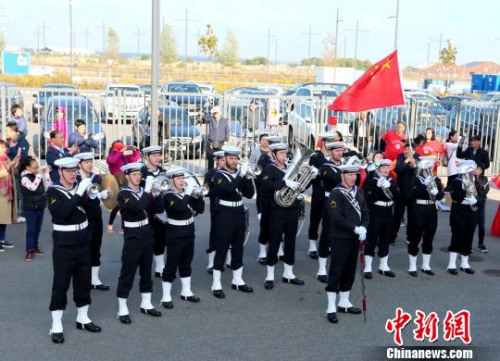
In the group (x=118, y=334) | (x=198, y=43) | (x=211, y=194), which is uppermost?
(x=198, y=43)

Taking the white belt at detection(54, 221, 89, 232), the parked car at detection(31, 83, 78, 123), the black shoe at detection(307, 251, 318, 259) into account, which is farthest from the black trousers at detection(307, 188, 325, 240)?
the parked car at detection(31, 83, 78, 123)

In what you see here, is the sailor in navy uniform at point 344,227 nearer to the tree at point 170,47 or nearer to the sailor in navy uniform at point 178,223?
the sailor in navy uniform at point 178,223

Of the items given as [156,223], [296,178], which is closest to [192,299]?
[156,223]

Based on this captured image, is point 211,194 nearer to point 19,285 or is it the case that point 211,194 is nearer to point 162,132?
point 19,285

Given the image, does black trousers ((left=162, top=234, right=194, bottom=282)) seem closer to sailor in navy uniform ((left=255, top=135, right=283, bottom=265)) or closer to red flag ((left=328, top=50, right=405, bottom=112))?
sailor in navy uniform ((left=255, top=135, right=283, bottom=265))

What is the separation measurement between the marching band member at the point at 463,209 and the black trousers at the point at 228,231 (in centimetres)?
328

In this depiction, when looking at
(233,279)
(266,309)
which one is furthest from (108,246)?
(266,309)

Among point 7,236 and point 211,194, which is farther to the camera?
point 7,236

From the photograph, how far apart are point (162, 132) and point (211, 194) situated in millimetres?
Result: 7744

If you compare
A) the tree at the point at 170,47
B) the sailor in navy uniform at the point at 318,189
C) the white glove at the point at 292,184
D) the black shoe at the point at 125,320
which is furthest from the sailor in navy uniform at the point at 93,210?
the tree at the point at 170,47

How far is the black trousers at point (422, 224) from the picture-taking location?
9.43 m

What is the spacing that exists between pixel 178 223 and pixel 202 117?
8576 millimetres

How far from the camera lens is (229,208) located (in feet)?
27.8

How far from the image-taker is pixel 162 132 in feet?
52.5
